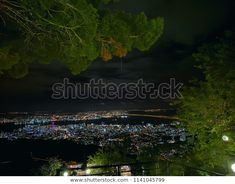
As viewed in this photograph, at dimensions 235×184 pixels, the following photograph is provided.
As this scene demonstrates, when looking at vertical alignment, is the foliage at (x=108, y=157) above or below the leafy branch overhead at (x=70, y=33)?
below

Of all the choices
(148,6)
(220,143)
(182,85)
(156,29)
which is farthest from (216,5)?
(156,29)

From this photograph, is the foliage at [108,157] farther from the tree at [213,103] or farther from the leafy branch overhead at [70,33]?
the leafy branch overhead at [70,33]

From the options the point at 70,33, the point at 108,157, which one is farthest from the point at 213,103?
the point at 108,157

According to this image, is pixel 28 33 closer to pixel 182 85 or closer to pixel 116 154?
pixel 182 85

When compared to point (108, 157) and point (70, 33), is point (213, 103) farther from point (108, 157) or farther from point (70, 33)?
point (108, 157)

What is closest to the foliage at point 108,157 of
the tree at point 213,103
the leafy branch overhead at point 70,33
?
the tree at point 213,103

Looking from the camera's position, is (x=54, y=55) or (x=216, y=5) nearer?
(x=54, y=55)
